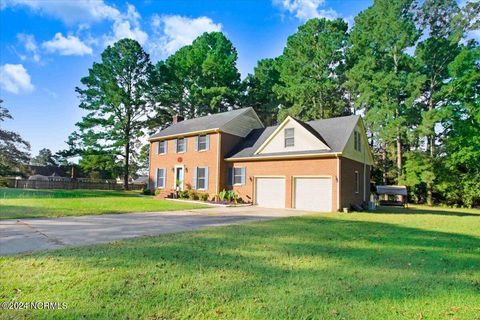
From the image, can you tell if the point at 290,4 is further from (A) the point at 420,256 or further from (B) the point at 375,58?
(B) the point at 375,58

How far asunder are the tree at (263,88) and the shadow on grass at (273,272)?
109 feet

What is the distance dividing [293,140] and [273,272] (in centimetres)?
1420

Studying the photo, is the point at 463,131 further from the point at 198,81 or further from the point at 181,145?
the point at 198,81

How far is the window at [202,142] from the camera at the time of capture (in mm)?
22797

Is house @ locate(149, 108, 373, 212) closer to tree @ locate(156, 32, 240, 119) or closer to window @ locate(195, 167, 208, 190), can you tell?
window @ locate(195, 167, 208, 190)

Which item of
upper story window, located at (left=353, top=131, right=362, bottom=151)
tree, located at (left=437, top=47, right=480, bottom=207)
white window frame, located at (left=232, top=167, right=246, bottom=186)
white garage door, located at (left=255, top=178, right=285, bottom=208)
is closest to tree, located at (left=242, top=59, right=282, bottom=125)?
white window frame, located at (left=232, top=167, right=246, bottom=186)

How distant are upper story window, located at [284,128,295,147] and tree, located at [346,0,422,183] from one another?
1284 centimetres

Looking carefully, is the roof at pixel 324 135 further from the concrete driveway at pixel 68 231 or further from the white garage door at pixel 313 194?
the concrete driveway at pixel 68 231

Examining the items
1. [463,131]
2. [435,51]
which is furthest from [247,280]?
[435,51]

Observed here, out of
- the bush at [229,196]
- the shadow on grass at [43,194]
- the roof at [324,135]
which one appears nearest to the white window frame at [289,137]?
the roof at [324,135]

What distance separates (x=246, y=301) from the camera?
356cm

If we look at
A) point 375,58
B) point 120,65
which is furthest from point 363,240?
point 120,65

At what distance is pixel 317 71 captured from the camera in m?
33.3

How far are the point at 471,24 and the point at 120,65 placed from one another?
35301mm
